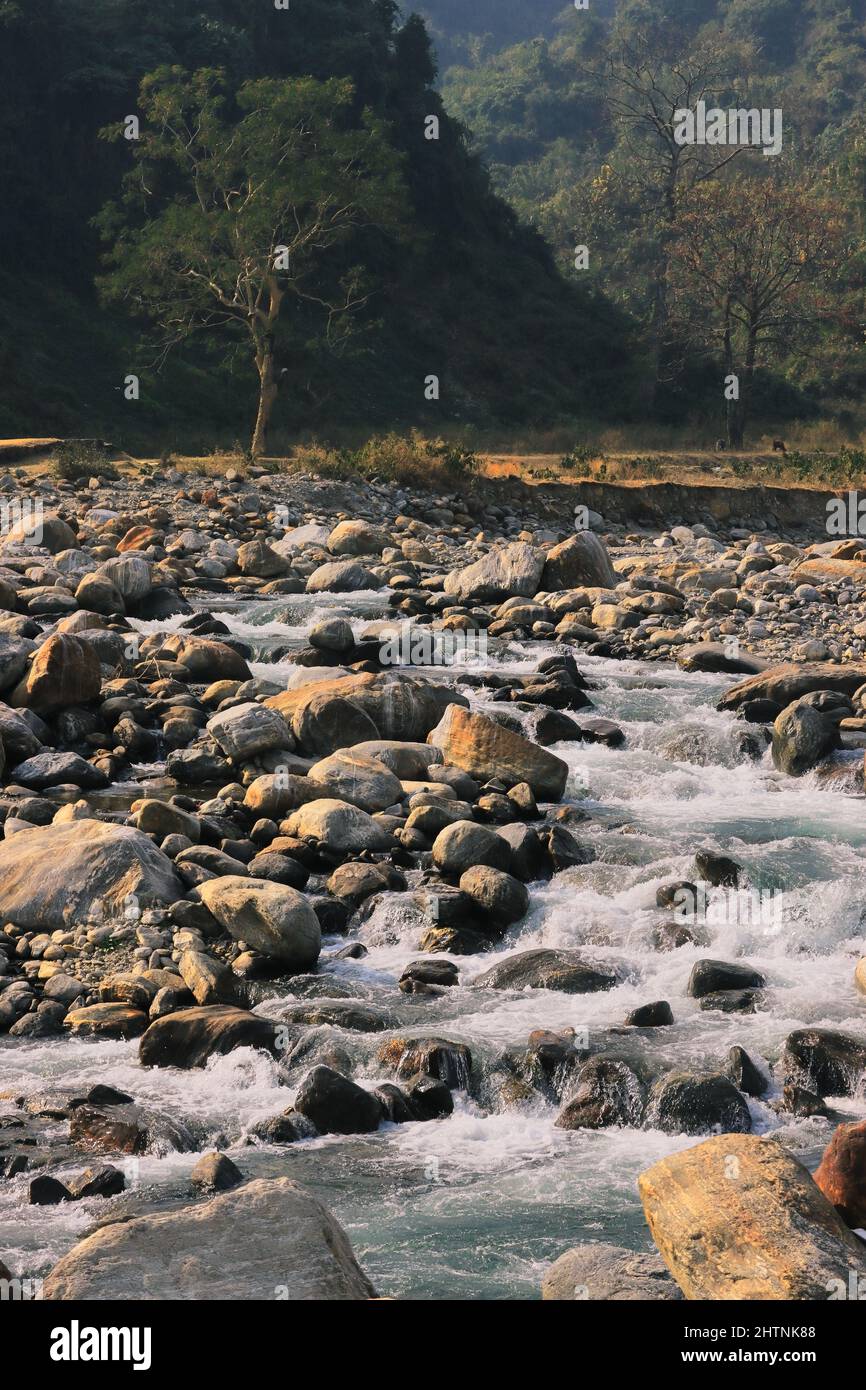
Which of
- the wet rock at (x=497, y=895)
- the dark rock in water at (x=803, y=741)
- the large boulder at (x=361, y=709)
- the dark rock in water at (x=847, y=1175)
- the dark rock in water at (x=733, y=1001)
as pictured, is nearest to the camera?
the dark rock in water at (x=847, y=1175)

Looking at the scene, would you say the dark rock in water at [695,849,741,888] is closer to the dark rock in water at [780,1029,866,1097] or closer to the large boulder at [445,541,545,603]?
the dark rock in water at [780,1029,866,1097]

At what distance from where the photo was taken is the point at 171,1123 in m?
6.27

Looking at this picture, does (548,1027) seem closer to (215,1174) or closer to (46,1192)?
(215,1174)

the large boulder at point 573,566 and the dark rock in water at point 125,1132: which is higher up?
the large boulder at point 573,566

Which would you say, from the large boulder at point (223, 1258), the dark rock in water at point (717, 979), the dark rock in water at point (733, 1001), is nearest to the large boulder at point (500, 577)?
the dark rock in water at point (717, 979)

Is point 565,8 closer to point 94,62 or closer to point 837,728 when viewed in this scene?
point 94,62

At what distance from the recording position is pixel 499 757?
35.7 feet

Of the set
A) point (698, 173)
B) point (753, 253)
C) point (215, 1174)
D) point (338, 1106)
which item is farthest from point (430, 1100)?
point (698, 173)

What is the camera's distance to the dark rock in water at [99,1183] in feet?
18.8

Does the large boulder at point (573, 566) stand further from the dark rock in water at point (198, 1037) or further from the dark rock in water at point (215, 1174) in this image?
the dark rock in water at point (215, 1174)

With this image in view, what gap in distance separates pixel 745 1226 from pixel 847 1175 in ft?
2.65

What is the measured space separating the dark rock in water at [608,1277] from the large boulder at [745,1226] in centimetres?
8
